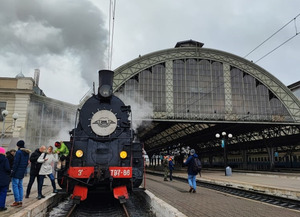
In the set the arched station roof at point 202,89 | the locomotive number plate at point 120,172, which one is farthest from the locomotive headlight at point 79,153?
the arched station roof at point 202,89

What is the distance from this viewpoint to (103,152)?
7.09 metres

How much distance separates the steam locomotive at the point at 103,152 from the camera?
21.4 ft

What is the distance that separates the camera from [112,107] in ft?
25.6

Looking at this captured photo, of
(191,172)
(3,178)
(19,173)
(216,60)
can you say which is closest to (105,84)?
(19,173)

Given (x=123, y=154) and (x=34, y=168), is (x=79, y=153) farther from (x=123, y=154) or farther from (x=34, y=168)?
(x=34, y=168)

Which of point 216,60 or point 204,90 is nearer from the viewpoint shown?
point 204,90

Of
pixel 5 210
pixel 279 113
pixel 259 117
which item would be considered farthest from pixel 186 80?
pixel 5 210

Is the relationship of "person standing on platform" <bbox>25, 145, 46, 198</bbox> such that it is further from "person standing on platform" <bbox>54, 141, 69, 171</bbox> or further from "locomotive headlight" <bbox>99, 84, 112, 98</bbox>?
"locomotive headlight" <bbox>99, 84, 112, 98</bbox>

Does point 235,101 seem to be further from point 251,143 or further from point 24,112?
point 24,112

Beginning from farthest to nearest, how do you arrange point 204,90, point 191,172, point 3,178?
1. point 204,90
2. point 191,172
3. point 3,178

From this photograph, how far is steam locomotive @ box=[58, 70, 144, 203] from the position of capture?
6.52 m

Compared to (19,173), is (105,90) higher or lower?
higher

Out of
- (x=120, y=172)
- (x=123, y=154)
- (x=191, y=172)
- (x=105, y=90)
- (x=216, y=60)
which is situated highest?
(x=216, y=60)

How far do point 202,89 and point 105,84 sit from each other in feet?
83.9
